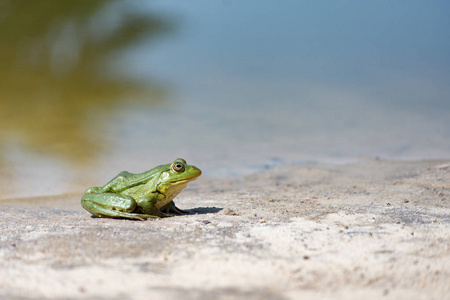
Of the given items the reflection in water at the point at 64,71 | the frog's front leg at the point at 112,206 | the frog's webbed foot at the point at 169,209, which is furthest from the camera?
the reflection in water at the point at 64,71

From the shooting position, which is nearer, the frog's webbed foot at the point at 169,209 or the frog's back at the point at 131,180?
the frog's back at the point at 131,180

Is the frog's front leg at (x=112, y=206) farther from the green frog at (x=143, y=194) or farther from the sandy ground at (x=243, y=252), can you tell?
the sandy ground at (x=243, y=252)

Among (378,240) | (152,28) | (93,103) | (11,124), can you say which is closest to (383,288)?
(378,240)

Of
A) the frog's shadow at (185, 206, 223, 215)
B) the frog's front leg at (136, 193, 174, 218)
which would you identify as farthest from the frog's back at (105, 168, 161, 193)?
the frog's shadow at (185, 206, 223, 215)

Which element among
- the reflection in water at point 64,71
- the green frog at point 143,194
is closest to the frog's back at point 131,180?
the green frog at point 143,194

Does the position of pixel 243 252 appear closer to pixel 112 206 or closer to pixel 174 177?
pixel 174 177

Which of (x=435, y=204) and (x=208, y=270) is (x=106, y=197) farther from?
(x=435, y=204)

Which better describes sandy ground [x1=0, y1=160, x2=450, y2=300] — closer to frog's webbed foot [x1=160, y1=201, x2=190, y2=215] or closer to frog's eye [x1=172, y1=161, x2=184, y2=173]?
frog's webbed foot [x1=160, y1=201, x2=190, y2=215]
